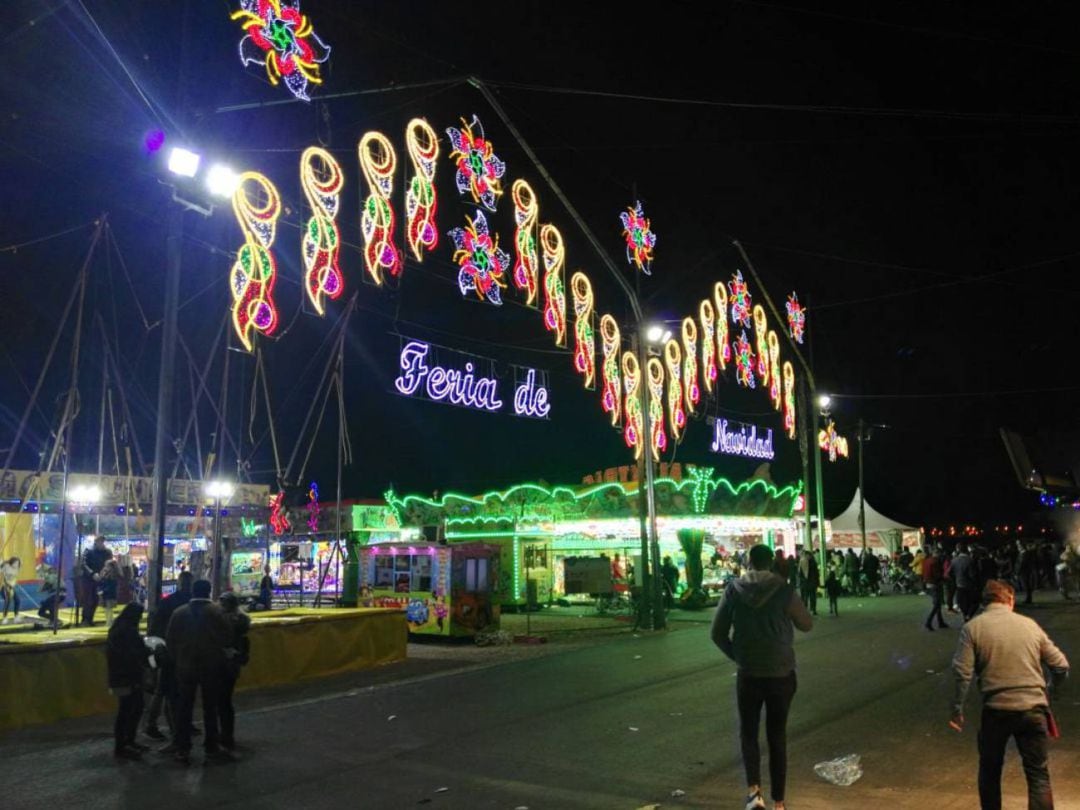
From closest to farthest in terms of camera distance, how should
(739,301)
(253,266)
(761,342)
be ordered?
(253,266) → (739,301) → (761,342)

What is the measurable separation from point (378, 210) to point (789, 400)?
845 inches

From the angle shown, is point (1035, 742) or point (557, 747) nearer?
point (1035, 742)

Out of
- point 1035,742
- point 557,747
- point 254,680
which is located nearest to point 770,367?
point 254,680

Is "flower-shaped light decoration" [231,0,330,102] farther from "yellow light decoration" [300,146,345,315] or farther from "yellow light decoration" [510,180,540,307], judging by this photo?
"yellow light decoration" [510,180,540,307]

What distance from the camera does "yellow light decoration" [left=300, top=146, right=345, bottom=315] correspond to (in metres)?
15.4

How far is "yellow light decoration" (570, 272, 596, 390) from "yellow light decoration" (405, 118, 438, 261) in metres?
6.68

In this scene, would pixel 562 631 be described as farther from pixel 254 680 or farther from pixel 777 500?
pixel 777 500

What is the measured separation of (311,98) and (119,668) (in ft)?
32.5

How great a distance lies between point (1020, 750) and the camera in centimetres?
493

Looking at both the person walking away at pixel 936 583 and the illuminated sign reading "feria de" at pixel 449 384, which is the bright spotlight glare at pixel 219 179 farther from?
the person walking away at pixel 936 583

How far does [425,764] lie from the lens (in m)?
7.66

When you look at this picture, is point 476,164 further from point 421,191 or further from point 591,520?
point 591,520

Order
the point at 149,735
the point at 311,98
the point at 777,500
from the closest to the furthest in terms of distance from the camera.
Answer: the point at 149,735
the point at 311,98
the point at 777,500

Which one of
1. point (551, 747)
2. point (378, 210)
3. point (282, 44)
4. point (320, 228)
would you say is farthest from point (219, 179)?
point (551, 747)
